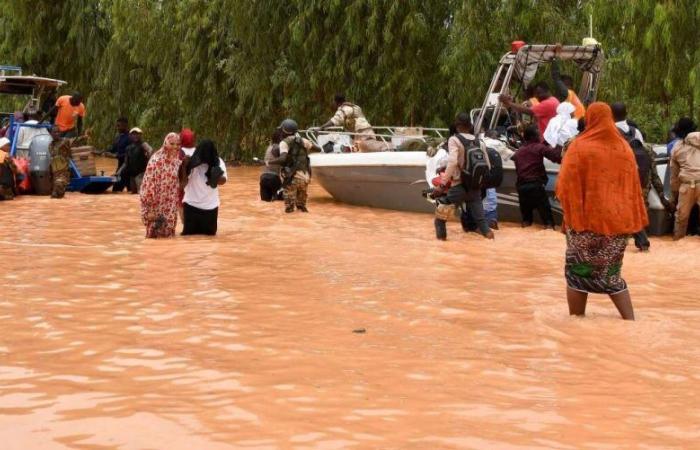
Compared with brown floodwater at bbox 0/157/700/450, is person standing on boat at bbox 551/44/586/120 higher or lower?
higher

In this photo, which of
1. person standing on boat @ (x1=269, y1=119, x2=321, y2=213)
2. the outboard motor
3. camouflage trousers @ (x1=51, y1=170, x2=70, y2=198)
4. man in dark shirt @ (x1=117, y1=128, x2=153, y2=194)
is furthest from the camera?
man in dark shirt @ (x1=117, y1=128, x2=153, y2=194)

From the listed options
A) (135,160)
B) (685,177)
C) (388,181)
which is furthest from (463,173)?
(135,160)

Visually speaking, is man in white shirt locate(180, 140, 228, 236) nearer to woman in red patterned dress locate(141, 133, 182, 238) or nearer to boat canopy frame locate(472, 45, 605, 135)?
woman in red patterned dress locate(141, 133, 182, 238)

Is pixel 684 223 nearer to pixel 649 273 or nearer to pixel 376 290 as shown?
pixel 649 273

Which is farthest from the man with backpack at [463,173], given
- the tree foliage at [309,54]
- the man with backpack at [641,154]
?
the tree foliage at [309,54]

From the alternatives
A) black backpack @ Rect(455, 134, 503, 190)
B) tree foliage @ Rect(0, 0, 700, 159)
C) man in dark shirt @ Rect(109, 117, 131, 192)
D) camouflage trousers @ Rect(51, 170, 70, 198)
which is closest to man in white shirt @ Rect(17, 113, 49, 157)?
camouflage trousers @ Rect(51, 170, 70, 198)

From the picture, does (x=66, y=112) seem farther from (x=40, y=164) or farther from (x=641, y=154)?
(x=641, y=154)

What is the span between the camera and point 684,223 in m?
12.6

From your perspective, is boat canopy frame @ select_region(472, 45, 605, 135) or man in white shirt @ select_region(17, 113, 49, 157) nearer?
boat canopy frame @ select_region(472, 45, 605, 135)

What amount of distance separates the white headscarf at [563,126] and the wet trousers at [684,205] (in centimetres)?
150

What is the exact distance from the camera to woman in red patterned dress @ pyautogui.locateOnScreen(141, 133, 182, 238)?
1223cm

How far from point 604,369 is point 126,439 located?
2.80 meters

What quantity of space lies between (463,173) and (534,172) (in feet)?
4.77

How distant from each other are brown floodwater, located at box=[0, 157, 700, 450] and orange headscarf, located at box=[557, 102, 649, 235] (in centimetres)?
70
